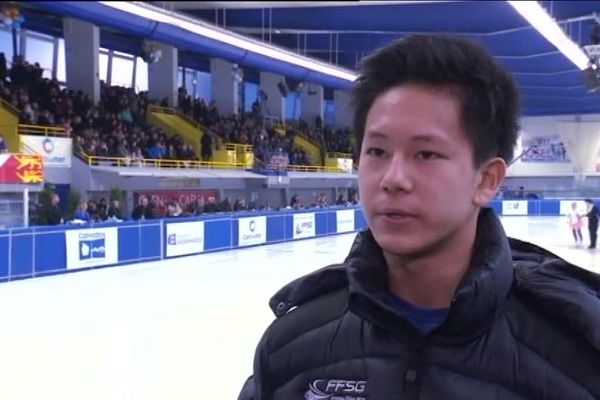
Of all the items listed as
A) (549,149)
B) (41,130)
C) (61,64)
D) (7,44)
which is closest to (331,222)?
(41,130)

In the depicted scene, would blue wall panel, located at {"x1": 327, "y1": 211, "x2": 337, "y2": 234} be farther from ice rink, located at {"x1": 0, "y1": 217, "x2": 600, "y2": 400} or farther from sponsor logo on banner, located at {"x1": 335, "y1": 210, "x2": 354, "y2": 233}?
ice rink, located at {"x1": 0, "y1": 217, "x2": 600, "y2": 400}

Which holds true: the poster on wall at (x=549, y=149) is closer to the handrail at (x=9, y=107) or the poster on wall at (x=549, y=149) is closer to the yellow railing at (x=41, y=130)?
the yellow railing at (x=41, y=130)

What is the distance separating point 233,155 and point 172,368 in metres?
20.7

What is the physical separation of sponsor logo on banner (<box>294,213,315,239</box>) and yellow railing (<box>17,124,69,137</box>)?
751 centimetres

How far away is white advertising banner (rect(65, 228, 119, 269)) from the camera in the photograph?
13.9 m

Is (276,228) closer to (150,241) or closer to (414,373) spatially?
(150,241)

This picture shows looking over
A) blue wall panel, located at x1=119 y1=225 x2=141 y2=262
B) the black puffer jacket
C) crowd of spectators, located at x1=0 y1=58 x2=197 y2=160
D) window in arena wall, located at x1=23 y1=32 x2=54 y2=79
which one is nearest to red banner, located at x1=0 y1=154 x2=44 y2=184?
blue wall panel, located at x1=119 y1=225 x2=141 y2=262

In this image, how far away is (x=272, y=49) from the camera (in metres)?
16.3

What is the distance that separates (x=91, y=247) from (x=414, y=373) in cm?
1383

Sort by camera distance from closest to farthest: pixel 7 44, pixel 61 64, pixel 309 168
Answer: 1. pixel 7 44
2. pixel 61 64
3. pixel 309 168

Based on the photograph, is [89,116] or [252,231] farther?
[252,231]

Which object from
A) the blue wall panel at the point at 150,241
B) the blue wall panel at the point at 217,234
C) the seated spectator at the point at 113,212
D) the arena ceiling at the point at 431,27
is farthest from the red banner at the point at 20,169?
the arena ceiling at the point at 431,27

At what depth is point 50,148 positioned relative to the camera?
1781cm

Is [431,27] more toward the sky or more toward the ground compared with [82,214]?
more toward the sky
